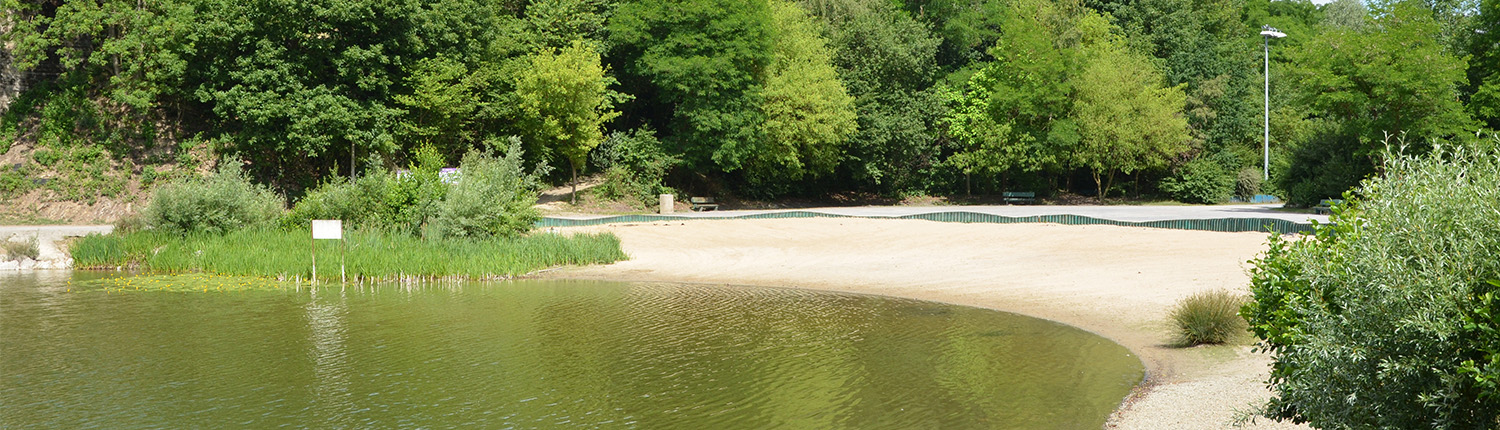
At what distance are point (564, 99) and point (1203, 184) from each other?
28914 millimetres

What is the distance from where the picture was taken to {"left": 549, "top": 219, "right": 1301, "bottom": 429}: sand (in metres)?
9.94

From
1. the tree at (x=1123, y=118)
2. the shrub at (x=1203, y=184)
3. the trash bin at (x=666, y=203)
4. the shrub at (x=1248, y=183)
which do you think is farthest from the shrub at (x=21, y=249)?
the shrub at (x=1248, y=183)

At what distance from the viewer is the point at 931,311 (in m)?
15.4

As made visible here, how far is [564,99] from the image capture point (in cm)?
3922

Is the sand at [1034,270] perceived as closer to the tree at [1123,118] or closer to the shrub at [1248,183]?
the tree at [1123,118]

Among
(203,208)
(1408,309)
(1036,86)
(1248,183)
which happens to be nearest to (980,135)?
(1036,86)

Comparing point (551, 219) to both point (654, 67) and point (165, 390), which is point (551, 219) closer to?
point (654, 67)

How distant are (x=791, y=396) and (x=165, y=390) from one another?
5972mm

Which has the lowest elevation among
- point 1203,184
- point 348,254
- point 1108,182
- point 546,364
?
point 546,364

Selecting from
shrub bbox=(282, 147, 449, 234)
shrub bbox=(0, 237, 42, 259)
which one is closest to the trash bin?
shrub bbox=(282, 147, 449, 234)

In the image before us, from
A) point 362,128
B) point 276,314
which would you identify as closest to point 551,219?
point 362,128

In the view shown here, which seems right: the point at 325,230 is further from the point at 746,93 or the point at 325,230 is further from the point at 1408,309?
the point at 746,93

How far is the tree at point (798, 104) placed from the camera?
43406 mm

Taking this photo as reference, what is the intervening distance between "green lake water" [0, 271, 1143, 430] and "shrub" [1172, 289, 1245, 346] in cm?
80
